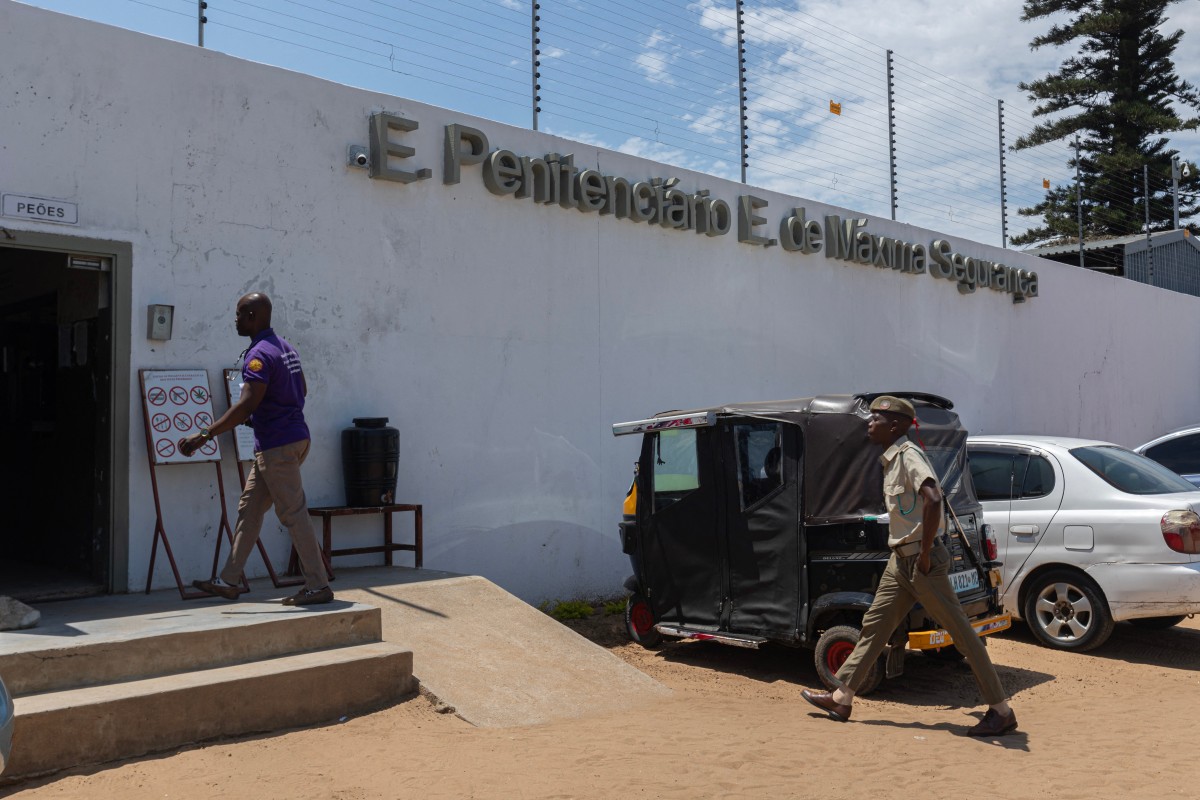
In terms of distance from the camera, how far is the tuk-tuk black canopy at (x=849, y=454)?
7242 millimetres

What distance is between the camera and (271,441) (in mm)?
6652

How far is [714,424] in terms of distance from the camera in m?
7.94

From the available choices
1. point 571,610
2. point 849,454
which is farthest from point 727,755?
point 571,610

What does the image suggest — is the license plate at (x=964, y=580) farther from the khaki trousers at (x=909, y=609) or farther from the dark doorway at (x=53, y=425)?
the dark doorway at (x=53, y=425)

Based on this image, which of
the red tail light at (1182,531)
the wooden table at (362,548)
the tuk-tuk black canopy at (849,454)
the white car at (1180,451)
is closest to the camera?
the tuk-tuk black canopy at (849,454)

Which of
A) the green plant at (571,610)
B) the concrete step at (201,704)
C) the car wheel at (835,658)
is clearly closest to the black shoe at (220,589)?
the concrete step at (201,704)

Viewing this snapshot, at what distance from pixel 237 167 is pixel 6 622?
3.96 meters

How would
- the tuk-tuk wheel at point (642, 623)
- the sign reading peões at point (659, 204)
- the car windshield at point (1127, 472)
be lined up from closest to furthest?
the tuk-tuk wheel at point (642, 623) → the car windshield at point (1127, 472) → the sign reading peões at point (659, 204)

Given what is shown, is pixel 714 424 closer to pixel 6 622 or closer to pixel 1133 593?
pixel 1133 593

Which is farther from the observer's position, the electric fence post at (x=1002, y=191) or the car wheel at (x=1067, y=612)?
the electric fence post at (x=1002, y=191)

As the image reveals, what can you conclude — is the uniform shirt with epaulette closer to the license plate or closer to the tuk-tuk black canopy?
the tuk-tuk black canopy

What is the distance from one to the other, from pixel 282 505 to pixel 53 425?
3.48 meters

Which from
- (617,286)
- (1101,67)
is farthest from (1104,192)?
(617,286)

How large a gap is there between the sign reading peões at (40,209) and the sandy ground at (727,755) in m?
3.96
